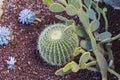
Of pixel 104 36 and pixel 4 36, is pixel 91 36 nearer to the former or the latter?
pixel 104 36

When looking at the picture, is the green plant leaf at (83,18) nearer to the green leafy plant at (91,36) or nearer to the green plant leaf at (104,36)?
the green leafy plant at (91,36)

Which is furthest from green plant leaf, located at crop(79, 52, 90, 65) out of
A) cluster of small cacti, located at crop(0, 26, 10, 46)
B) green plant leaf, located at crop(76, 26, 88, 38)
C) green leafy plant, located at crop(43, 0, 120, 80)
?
cluster of small cacti, located at crop(0, 26, 10, 46)

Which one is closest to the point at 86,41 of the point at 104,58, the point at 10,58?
the point at 104,58

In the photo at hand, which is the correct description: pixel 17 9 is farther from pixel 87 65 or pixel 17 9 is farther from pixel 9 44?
pixel 87 65

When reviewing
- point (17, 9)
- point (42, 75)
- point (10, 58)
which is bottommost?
point (42, 75)

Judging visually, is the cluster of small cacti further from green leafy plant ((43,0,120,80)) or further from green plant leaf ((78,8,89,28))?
green plant leaf ((78,8,89,28))

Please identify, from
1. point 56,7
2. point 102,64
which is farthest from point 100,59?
point 56,7
